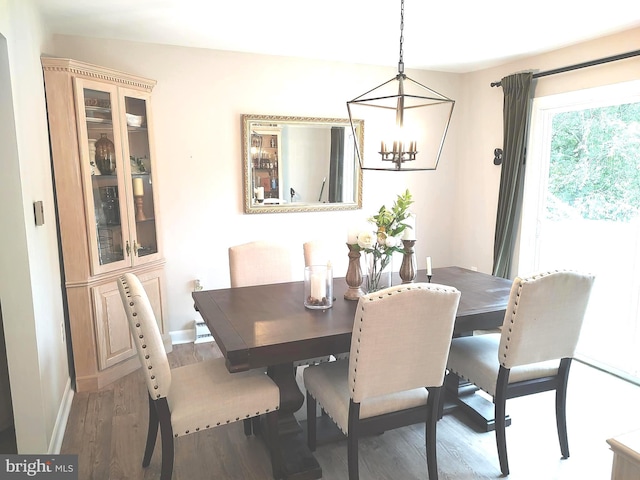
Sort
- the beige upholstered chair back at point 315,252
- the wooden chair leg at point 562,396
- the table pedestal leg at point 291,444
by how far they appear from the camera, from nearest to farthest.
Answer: the table pedestal leg at point 291,444 < the wooden chair leg at point 562,396 < the beige upholstered chair back at point 315,252

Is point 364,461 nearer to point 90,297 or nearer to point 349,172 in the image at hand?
point 90,297

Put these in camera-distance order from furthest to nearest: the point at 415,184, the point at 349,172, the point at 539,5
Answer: the point at 415,184 < the point at 349,172 < the point at 539,5

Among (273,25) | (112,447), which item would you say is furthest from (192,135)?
(112,447)

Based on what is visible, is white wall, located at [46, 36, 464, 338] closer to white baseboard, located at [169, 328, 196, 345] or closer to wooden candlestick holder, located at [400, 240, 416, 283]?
white baseboard, located at [169, 328, 196, 345]

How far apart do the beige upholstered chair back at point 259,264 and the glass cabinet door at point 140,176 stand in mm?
878

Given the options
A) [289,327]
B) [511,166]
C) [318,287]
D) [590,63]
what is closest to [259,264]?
[318,287]

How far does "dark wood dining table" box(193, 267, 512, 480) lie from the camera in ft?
6.46

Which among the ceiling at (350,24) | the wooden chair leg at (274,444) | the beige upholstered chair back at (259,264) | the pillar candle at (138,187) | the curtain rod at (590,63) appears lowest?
the wooden chair leg at (274,444)

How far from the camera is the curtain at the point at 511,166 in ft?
12.8

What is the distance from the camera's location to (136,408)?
9.48 feet

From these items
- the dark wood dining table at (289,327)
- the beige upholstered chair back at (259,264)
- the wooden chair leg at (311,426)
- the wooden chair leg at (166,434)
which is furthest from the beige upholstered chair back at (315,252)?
the wooden chair leg at (166,434)

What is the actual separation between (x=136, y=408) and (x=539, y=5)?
352 cm

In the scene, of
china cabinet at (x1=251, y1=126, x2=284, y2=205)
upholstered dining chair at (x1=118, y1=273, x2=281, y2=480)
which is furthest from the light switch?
china cabinet at (x1=251, y1=126, x2=284, y2=205)

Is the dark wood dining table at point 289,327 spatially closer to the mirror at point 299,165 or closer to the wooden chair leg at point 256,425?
the wooden chair leg at point 256,425
